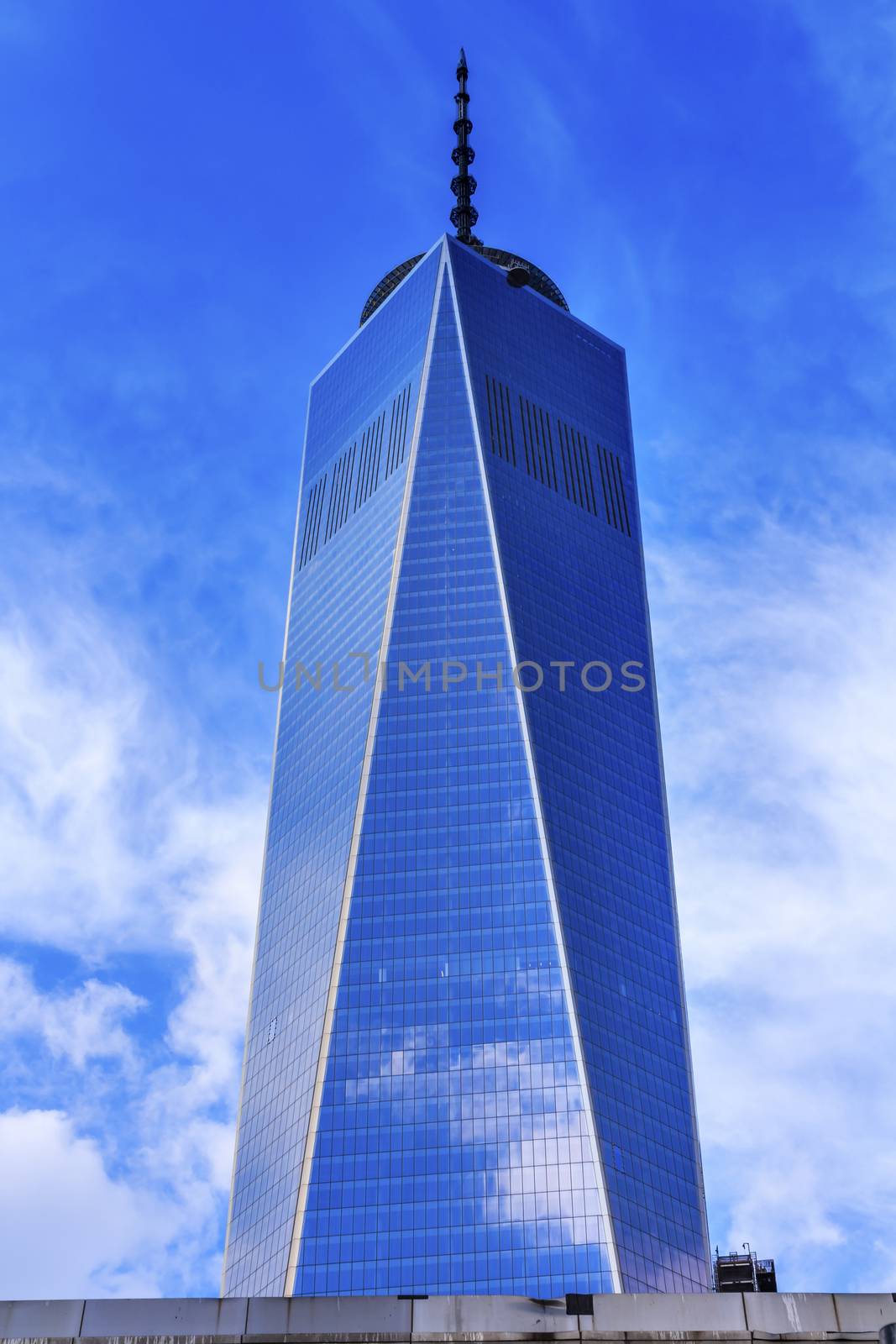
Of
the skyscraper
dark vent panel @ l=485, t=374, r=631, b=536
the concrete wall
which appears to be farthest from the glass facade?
the concrete wall

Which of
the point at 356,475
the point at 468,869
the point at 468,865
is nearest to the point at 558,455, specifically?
the point at 356,475

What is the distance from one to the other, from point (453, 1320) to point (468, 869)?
311ft

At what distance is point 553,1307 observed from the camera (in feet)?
102

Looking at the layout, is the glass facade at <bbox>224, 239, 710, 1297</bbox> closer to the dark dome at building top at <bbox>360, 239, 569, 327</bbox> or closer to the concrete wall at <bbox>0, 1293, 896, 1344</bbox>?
the dark dome at building top at <bbox>360, 239, 569, 327</bbox>

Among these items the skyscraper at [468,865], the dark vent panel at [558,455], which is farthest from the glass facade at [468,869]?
the dark vent panel at [558,455]

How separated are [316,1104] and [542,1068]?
1680cm

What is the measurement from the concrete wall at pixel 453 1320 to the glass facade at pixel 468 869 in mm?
81136

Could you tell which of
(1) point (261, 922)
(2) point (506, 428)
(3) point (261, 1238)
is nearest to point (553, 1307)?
(3) point (261, 1238)

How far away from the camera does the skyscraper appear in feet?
370

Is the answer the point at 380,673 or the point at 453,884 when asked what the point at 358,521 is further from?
the point at 453,884

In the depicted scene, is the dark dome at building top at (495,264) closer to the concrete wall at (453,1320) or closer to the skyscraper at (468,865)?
the skyscraper at (468,865)

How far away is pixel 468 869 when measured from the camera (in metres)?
126

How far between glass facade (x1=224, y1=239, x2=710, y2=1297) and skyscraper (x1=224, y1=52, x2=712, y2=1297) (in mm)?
248

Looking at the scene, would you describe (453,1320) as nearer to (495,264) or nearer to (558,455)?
(558,455)
